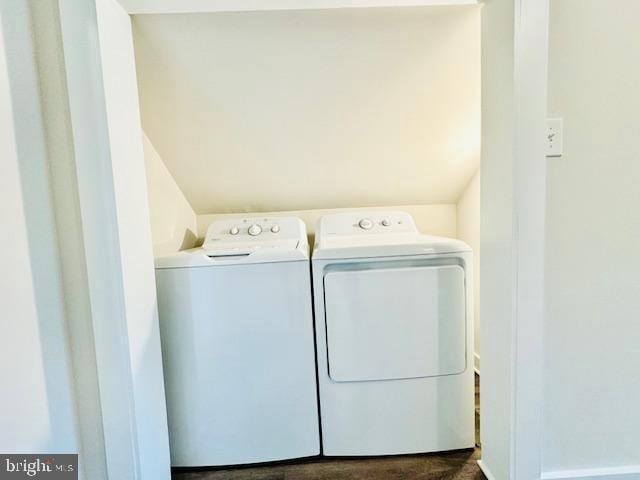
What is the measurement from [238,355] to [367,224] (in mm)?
909

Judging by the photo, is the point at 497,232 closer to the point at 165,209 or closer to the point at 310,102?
the point at 310,102

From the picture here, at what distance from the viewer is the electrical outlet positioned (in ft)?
3.41

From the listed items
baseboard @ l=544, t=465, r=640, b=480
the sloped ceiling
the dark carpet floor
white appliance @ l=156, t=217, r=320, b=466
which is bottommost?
the dark carpet floor

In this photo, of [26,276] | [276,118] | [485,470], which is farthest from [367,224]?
[26,276]

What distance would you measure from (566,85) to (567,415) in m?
1.08

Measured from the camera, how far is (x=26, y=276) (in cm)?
94

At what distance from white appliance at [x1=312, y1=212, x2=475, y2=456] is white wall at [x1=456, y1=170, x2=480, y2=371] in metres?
0.67

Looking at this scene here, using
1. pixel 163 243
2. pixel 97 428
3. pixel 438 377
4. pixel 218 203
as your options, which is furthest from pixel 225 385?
pixel 218 203

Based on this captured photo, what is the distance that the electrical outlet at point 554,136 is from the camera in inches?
40.9

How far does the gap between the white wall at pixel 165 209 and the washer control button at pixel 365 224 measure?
982 mm

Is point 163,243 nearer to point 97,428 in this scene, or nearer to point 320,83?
point 97,428

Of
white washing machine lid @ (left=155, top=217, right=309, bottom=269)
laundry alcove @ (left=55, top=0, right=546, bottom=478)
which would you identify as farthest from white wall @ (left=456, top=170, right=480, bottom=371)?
white washing machine lid @ (left=155, top=217, right=309, bottom=269)

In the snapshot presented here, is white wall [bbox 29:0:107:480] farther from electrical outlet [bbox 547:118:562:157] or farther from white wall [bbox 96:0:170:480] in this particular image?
electrical outlet [bbox 547:118:562:157]

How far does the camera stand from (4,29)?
0.89m
